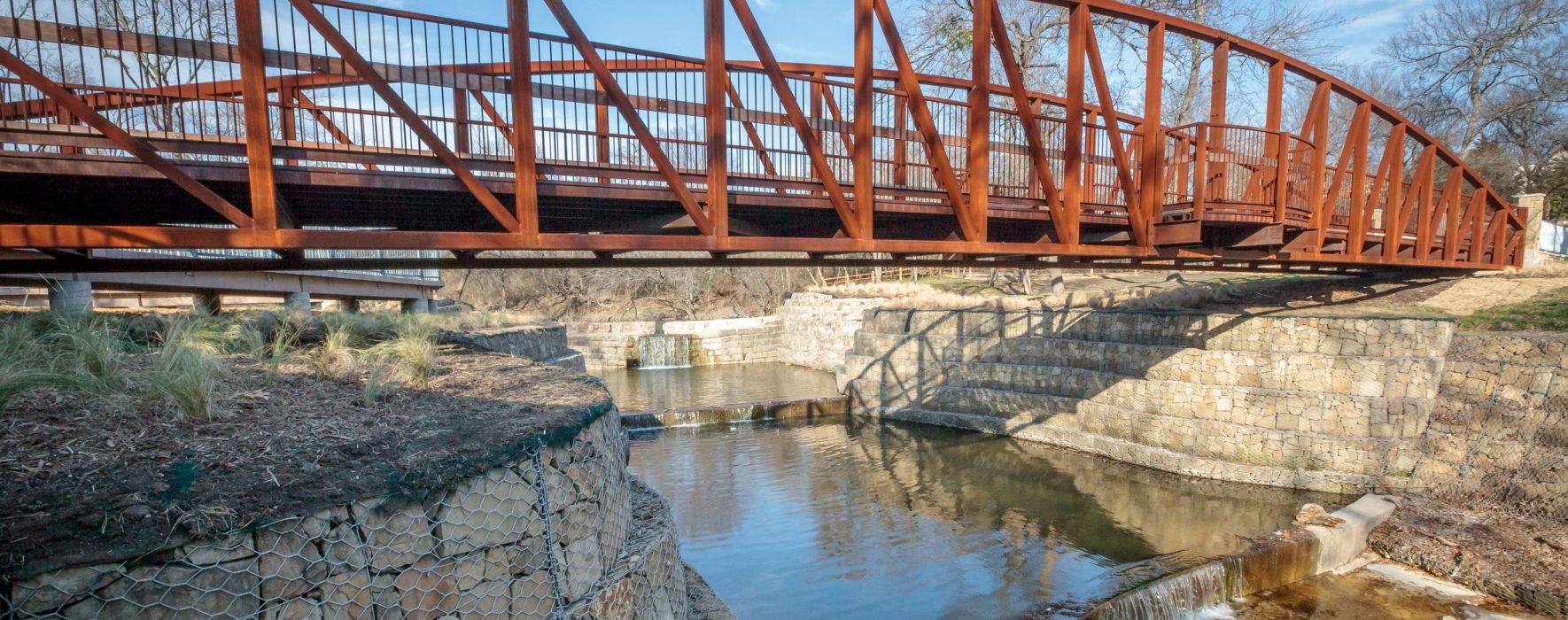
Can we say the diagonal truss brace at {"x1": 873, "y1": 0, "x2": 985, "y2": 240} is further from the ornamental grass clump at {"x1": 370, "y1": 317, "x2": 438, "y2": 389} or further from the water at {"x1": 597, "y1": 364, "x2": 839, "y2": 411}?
the water at {"x1": 597, "y1": 364, "x2": 839, "y2": 411}

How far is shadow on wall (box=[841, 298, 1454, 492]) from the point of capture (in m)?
11.9

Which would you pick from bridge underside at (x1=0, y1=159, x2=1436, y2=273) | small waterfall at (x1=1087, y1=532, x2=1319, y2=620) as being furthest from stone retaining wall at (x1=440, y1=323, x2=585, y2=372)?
small waterfall at (x1=1087, y1=532, x2=1319, y2=620)

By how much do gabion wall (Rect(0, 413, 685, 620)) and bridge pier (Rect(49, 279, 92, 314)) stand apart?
1041 centimetres

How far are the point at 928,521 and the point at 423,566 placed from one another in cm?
983

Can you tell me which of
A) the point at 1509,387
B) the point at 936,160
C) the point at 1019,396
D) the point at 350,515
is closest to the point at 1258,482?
the point at 1509,387

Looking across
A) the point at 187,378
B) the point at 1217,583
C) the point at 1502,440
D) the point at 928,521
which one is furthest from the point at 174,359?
the point at 1502,440

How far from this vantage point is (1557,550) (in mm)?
8555

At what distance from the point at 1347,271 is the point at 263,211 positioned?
62.4ft

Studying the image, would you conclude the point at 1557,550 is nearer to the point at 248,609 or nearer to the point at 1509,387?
the point at 1509,387

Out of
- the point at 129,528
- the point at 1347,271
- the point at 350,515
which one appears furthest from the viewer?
the point at 1347,271

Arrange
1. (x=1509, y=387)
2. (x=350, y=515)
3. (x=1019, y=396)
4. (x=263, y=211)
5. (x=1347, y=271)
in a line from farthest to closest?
(x=1019, y=396)
(x=1347, y=271)
(x=1509, y=387)
(x=263, y=211)
(x=350, y=515)

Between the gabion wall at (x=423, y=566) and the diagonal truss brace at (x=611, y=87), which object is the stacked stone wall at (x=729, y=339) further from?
the gabion wall at (x=423, y=566)

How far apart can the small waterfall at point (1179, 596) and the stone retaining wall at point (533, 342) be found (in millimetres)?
9396

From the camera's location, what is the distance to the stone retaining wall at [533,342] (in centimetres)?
1301
